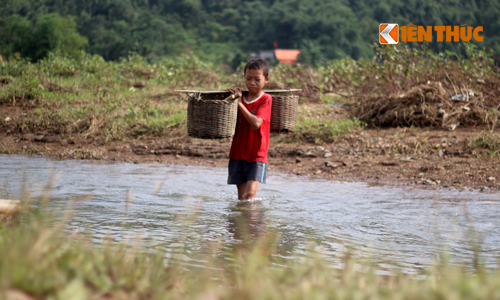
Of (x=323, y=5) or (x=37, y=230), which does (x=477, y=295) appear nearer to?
(x=37, y=230)

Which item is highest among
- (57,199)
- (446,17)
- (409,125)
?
(446,17)

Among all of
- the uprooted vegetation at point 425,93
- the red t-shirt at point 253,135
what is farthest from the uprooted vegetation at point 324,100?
the red t-shirt at point 253,135

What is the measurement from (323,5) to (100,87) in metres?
43.5

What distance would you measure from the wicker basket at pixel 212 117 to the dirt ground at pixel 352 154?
285 centimetres

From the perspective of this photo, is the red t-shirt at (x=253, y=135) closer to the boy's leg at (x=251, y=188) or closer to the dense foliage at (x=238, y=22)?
the boy's leg at (x=251, y=188)

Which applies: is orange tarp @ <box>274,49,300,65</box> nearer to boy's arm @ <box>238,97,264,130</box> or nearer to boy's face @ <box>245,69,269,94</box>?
boy's face @ <box>245,69,269,94</box>

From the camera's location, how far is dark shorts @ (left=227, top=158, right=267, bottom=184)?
5.14 meters

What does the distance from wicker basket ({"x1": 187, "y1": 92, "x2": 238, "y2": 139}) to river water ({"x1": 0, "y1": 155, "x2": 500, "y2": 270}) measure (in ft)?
1.98

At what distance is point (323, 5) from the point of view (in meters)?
52.7

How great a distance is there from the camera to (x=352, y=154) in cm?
805

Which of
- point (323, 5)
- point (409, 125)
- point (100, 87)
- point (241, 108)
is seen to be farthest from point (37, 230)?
point (323, 5)

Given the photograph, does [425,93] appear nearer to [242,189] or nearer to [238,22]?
[242,189]

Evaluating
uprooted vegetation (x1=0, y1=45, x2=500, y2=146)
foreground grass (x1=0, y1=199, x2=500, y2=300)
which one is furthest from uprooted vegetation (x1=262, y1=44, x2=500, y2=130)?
foreground grass (x1=0, y1=199, x2=500, y2=300)

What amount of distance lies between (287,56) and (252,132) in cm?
4127
